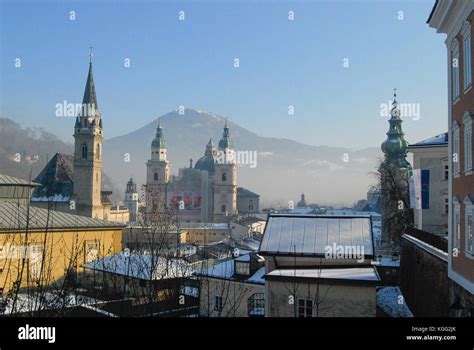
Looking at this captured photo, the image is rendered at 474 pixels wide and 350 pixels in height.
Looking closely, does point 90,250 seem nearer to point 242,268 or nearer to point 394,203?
point 242,268

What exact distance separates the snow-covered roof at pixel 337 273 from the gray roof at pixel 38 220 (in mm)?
5995

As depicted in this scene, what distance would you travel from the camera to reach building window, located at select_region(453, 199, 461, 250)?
9.95m

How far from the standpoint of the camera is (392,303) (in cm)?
1680

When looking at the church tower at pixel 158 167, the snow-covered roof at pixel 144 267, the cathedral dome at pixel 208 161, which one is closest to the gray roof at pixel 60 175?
the church tower at pixel 158 167

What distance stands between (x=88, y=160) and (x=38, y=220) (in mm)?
49695

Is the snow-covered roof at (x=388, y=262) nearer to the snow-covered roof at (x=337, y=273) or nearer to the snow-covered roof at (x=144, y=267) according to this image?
the snow-covered roof at (x=337, y=273)

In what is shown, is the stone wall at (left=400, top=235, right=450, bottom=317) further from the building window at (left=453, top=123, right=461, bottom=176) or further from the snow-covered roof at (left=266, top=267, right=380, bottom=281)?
the building window at (left=453, top=123, right=461, bottom=176)

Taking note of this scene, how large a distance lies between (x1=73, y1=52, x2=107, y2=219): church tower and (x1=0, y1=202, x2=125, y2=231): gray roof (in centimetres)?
4466

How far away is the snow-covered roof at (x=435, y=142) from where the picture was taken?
76.2ft
